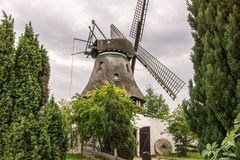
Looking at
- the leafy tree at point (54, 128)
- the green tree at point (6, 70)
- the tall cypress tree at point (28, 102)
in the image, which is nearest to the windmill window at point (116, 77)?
the tall cypress tree at point (28, 102)

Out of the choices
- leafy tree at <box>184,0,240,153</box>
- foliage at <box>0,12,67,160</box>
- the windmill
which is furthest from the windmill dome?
leafy tree at <box>184,0,240,153</box>

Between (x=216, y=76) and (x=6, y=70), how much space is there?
212 inches

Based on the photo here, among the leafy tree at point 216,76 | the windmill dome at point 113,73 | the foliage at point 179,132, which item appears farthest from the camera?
the windmill dome at point 113,73

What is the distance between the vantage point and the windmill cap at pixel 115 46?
27.9 m

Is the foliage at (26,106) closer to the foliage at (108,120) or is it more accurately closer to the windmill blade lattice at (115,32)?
the foliage at (108,120)

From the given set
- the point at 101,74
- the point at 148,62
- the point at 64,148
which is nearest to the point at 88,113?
the point at 101,74

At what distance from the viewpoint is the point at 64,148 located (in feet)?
27.7

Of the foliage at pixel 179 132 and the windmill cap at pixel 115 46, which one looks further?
the windmill cap at pixel 115 46

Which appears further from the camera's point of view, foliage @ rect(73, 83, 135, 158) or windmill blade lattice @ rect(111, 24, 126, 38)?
windmill blade lattice @ rect(111, 24, 126, 38)

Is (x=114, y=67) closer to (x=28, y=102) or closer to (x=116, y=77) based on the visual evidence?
Result: (x=116, y=77)

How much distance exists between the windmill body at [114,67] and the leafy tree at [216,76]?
20.8 meters

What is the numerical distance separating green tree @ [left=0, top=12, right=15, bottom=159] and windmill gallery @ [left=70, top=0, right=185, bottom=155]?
1743cm

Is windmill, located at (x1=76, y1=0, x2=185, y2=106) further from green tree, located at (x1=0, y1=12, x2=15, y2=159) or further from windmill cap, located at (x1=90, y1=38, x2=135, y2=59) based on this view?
green tree, located at (x1=0, y1=12, x2=15, y2=159)

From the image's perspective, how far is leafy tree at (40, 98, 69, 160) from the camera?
312 inches
